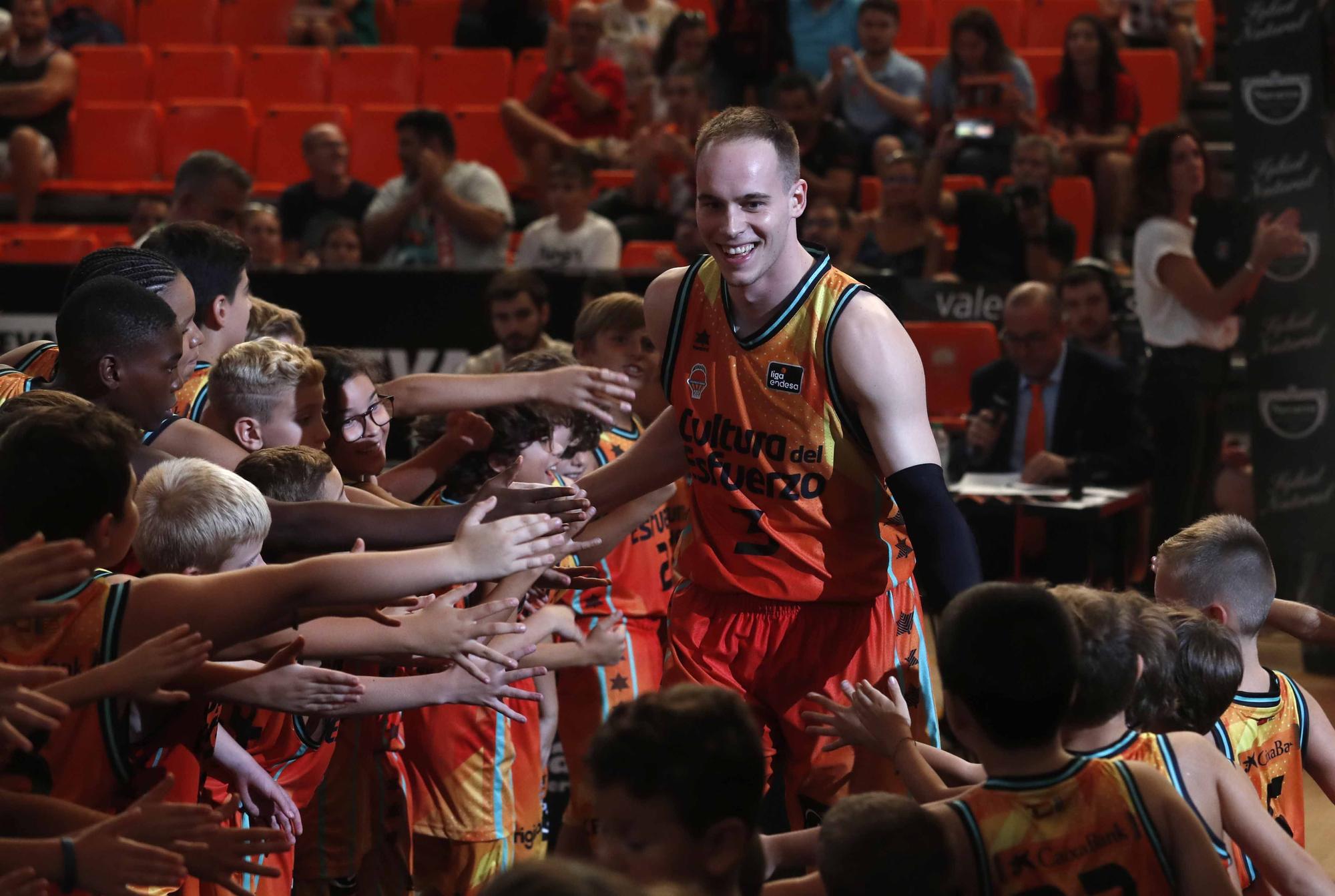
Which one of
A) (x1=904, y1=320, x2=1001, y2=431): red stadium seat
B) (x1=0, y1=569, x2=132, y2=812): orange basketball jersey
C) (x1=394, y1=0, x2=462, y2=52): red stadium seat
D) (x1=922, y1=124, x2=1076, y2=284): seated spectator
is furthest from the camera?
(x1=394, y1=0, x2=462, y2=52): red stadium seat

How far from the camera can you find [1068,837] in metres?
2.57

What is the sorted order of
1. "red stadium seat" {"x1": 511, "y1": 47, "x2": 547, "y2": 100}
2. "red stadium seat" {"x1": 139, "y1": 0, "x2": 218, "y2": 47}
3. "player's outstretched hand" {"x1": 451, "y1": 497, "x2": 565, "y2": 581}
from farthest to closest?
"red stadium seat" {"x1": 139, "y1": 0, "x2": 218, "y2": 47}
"red stadium seat" {"x1": 511, "y1": 47, "x2": 547, "y2": 100}
"player's outstretched hand" {"x1": 451, "y1": 497, "x2": 565, "y2": 581}

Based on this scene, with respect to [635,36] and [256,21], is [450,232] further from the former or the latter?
[256,21]

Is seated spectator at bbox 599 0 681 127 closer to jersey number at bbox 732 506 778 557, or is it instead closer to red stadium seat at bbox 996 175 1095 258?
red stadium seat at bbox 996 175 1095 258

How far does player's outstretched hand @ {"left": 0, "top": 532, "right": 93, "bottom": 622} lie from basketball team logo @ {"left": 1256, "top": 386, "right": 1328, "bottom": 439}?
20.5 ft

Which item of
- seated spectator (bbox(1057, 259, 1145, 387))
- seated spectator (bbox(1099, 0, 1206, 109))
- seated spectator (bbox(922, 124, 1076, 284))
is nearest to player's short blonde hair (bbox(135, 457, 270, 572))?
seated spectator (bbox(1057, 259, 1145, 387))

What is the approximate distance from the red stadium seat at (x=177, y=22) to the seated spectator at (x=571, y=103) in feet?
11.6

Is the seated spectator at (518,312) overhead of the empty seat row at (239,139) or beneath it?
beneath

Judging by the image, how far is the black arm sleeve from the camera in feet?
11.6

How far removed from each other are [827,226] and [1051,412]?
175 cm

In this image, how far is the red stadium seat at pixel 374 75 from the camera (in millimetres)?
12188

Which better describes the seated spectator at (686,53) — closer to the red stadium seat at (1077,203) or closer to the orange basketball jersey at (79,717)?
the red stadium seat at (1077,203)

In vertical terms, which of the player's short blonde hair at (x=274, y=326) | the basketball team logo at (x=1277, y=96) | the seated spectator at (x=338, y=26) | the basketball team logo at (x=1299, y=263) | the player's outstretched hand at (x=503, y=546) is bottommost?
the player's outstretched hand at (x=503, y=546)

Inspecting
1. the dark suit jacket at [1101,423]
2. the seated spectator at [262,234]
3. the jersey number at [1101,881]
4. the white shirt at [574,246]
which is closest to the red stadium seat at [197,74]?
the seated spectator at [262,234]
